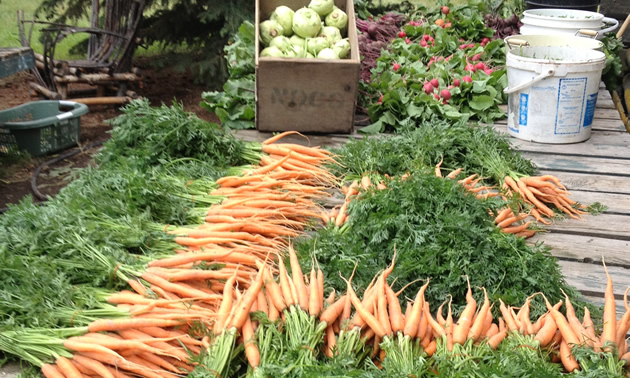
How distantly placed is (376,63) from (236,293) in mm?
3076

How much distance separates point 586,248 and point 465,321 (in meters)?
1.06

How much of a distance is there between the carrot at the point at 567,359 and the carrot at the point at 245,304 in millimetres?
961

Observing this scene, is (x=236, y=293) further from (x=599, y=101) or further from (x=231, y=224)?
(x=599, y=101)

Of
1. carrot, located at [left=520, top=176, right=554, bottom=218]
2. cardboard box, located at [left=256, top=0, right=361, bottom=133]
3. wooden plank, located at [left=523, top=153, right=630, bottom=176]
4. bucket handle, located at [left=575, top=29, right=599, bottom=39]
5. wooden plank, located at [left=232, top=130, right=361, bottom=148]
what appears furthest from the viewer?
bucket handle, located at [left=575, top=29, right=599, bottom=39]

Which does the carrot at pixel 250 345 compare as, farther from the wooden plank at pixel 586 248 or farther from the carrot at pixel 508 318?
the wooden plank at pixel 586 248

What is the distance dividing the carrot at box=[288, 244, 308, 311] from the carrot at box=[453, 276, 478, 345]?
0.47 meters

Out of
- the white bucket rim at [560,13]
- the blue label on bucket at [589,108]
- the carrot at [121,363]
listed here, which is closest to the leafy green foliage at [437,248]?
the carrot at [121,363]

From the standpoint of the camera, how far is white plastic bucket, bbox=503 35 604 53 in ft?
12.5

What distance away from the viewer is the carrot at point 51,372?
5.73ft

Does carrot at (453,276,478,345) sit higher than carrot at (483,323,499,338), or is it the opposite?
carrot at (453,276,478,345)

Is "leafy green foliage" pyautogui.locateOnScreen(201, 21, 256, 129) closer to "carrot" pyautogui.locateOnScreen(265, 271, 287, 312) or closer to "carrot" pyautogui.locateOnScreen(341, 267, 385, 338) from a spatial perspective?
"carrot" pyautogui.locateOnScreen(265, 271, 287, 312)

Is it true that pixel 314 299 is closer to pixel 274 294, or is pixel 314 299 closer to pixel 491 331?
pixel 274 294

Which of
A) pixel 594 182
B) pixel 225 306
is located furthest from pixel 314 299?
pixel 594 182

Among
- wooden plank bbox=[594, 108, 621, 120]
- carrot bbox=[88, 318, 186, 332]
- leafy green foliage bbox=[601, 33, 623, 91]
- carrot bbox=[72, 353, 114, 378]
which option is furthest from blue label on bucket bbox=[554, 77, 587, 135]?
carrot bbox=[72, 353, 114, 378]
